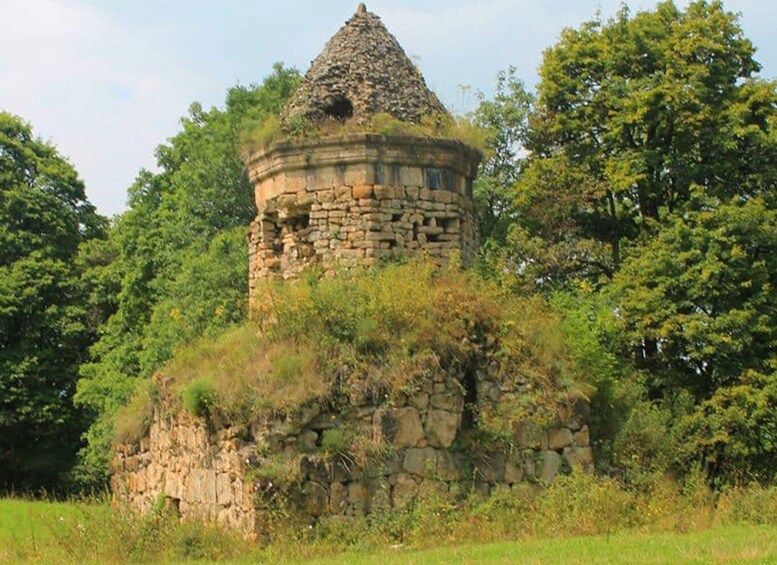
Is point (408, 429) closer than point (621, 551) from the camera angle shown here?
No

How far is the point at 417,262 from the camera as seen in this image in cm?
1428

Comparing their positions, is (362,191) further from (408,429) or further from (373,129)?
(408,429)

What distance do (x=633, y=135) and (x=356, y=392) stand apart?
10.6 meters

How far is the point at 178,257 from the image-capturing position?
84.4 ft

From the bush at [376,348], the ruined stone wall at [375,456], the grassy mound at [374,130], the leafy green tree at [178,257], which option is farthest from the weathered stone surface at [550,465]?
the leafy green tree at [178,257]

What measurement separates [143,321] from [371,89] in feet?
43.7

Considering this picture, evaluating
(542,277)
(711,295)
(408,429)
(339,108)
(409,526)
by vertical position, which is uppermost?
(339,108)

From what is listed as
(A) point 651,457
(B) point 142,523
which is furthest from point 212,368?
(A) point 651,457

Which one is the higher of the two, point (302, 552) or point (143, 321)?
point (143, 321)

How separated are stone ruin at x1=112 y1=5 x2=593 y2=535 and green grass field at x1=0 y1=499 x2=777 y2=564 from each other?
106 cm

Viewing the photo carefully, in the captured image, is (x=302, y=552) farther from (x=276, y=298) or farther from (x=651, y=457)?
(x=651, y=457)

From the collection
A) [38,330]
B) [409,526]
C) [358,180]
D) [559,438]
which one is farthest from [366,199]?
[38,330]

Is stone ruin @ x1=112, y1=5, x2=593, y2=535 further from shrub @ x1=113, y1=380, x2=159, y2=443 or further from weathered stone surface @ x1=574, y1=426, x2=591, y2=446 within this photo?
shrub @ x1=113, y1=380, x2=159, y2=443

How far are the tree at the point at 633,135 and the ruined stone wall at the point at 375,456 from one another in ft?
25.1
